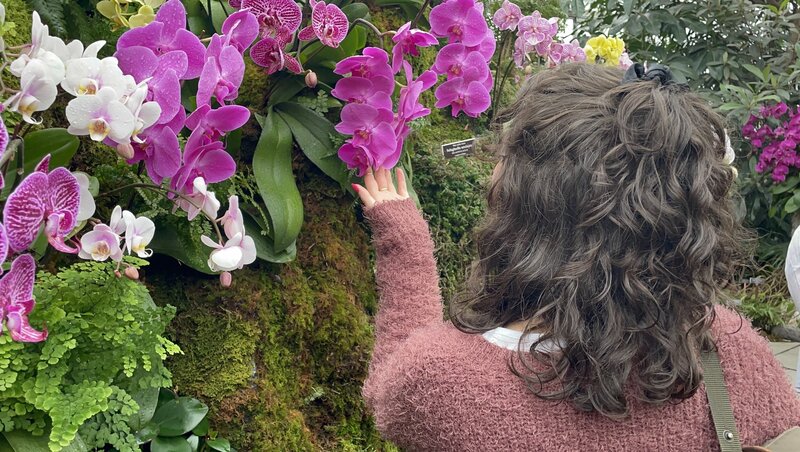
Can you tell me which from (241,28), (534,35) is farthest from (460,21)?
(534,35)

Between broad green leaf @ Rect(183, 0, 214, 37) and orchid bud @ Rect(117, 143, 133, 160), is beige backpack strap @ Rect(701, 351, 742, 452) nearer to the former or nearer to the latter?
orchid bud @ Rect(117, 143, 133, 160)

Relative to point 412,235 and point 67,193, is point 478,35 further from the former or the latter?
point 67,193

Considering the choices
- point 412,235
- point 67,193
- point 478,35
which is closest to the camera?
point 67,193

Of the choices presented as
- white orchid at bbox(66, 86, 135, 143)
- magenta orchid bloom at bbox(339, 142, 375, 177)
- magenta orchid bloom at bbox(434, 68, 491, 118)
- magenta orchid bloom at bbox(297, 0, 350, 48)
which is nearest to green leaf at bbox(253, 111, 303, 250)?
magenta orchid bloom at bbox(339, 142, 375, 177)

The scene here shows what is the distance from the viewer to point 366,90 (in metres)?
1.46

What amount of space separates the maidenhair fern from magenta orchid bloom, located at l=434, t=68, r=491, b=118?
76 cm

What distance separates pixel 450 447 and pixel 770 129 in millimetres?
4114

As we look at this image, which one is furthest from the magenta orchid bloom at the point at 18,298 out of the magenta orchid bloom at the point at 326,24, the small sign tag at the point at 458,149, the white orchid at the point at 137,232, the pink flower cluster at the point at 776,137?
the pink flower cluster at the point at 776,137

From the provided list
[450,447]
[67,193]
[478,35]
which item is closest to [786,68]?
[478,35]

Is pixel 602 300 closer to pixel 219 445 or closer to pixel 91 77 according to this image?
pixel 91 77

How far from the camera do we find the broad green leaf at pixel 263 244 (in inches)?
58.3

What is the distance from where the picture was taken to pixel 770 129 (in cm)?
442

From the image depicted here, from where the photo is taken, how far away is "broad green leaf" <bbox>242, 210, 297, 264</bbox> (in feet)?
4.86

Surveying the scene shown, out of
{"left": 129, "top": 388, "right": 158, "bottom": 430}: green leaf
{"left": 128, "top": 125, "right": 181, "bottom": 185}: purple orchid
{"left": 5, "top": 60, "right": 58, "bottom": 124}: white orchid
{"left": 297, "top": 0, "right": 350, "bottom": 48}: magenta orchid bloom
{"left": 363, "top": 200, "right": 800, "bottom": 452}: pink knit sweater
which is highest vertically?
{"left": 5, "top": 60, "right": 58, "bottom": 124}: white orchid
